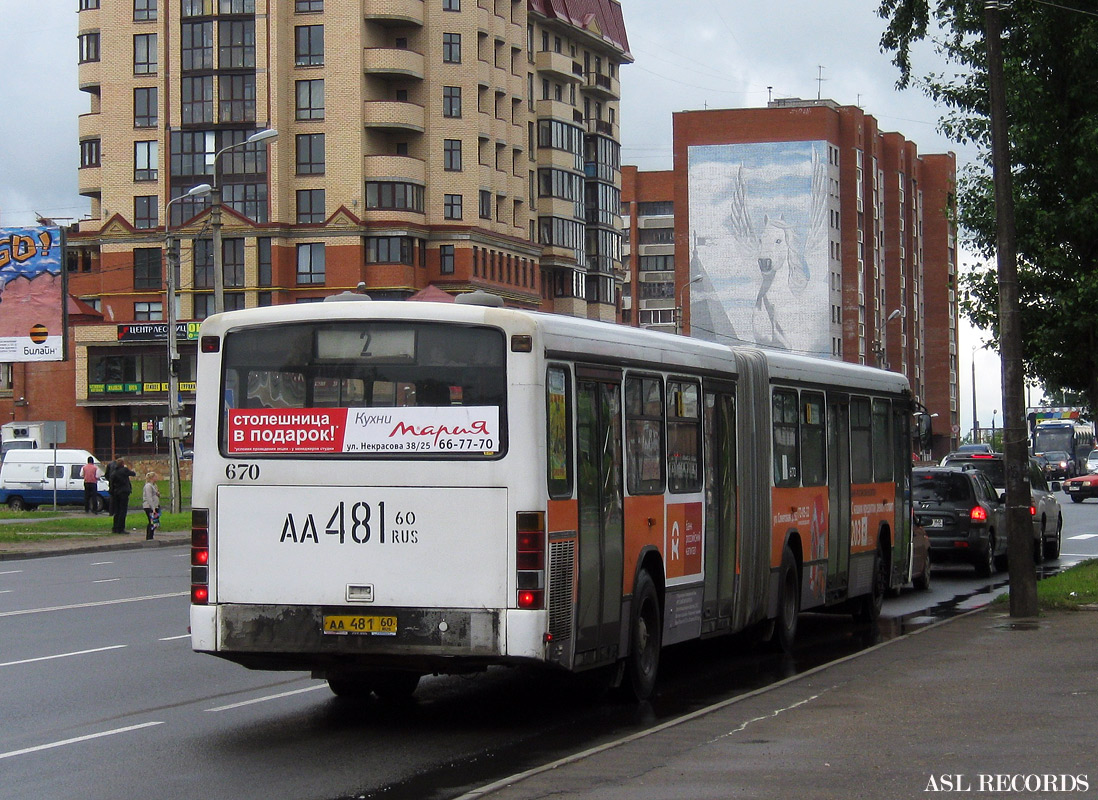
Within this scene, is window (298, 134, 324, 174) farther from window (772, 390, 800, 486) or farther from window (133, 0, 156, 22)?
window (772, 390, 800, 486)

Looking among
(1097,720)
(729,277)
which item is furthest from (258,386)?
(729,277)

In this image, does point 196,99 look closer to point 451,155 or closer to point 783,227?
point 451,155

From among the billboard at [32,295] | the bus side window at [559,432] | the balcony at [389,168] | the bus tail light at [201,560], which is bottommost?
the bus tail light at [201,560]

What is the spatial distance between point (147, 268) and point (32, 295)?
43.2m

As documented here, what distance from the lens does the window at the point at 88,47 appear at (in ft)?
297

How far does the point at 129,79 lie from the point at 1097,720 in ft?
277

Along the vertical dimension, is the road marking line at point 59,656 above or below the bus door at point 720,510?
below

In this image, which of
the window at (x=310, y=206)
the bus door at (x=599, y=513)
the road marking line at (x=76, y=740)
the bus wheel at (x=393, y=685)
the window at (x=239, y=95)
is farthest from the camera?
the window at (x=239, y=95)

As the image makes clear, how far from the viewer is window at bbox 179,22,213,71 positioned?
88.1m

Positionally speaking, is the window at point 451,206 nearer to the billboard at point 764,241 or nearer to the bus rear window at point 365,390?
the billboard at point 764,241

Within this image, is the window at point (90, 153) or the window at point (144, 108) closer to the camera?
the window at point (144, 108)

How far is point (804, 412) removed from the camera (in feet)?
55.5

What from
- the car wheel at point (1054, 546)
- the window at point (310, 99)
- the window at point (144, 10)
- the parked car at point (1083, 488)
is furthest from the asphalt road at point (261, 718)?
the window at point (144, 10)

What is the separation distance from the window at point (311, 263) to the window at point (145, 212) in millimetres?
8247
